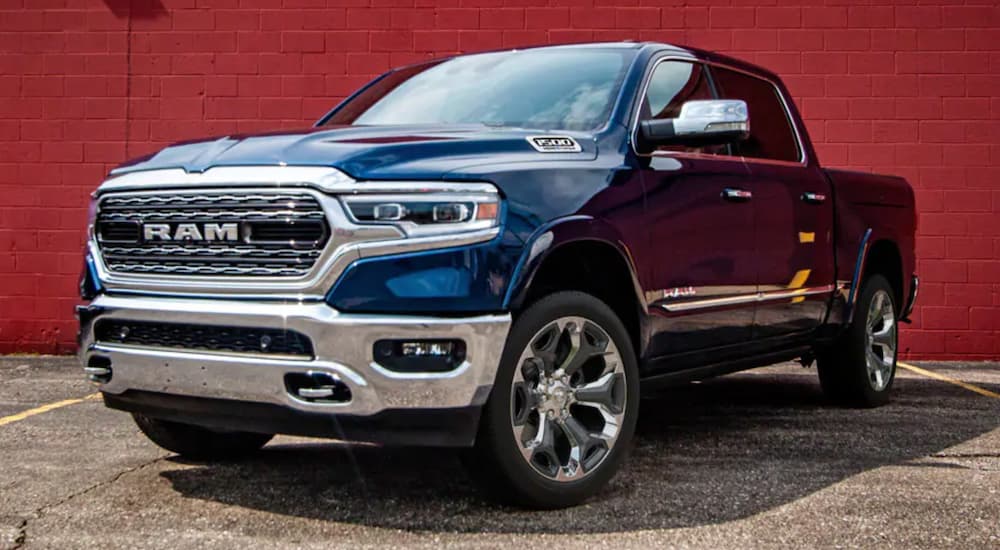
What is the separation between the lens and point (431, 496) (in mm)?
4473

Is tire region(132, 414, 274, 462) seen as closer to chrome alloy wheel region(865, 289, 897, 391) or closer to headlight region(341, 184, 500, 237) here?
headlight region(341, 184, 500, 237)

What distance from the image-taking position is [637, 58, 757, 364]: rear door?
4816 millimetres

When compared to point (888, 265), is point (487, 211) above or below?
above

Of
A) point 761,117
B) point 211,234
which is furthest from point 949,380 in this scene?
point 211,234

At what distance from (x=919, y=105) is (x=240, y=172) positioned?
734 centimetres

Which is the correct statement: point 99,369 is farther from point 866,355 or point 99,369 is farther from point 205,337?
point 866,355

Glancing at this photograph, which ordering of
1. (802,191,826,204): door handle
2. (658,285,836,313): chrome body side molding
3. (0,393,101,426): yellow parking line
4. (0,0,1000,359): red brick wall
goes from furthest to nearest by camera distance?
(0,0,1000,359): red brick wall < (0,393,101,426): yellow parking line < (802,191,826,204): door handle < (658,285,836,313): chrome body side molding

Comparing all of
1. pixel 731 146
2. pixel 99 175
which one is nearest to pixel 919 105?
pixel 731 146

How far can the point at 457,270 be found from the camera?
150 inches

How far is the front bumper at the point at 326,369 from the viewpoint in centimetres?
375

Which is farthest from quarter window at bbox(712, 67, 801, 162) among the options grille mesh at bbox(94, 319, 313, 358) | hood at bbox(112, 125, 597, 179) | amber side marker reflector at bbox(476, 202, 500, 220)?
grille mesh at bbox(94, 319, 313, 358)

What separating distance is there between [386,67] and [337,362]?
649cm

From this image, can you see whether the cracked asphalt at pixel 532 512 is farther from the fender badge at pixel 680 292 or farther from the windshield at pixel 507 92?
the windshield at pixel 507 92

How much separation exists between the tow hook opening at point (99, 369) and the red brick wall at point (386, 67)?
5.78 meters
